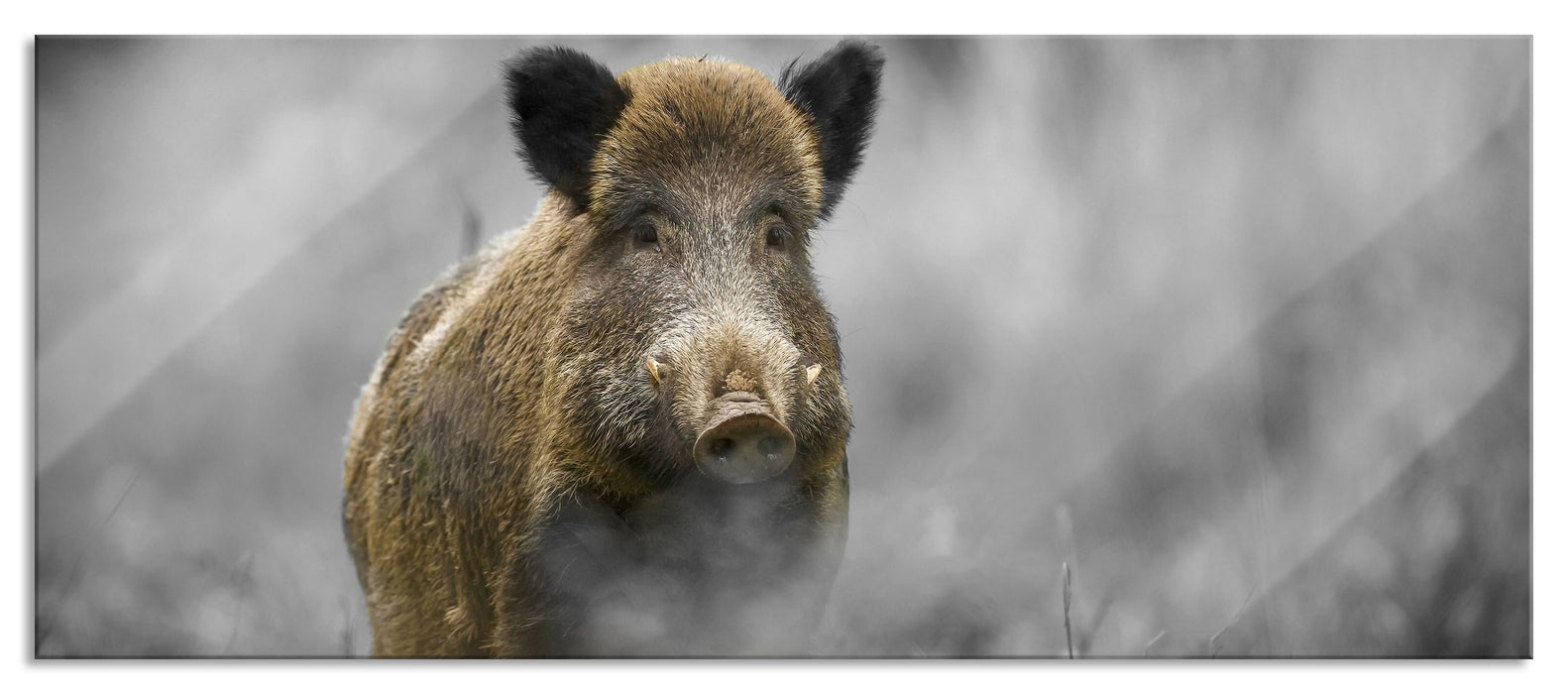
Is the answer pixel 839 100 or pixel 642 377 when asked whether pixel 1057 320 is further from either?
pixel 642 377

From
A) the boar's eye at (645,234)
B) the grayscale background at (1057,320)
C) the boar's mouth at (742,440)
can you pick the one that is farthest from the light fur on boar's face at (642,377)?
the grayscale background at (1057,320)

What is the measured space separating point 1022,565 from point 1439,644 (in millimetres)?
1160

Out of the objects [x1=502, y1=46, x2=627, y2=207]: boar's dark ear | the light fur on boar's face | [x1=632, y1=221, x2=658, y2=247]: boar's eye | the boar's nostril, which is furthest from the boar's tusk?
[x1=502, y1=46, x2=627, y2=207]: boar's dark ear

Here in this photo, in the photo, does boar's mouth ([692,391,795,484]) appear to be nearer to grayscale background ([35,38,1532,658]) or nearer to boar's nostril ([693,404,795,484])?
boar's nostril ([693,404,795,484])

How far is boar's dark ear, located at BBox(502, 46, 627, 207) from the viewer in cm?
308

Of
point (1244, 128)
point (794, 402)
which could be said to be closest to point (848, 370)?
point (794, 402)

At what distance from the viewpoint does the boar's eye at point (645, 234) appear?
9.91 feet

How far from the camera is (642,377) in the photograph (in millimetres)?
2865

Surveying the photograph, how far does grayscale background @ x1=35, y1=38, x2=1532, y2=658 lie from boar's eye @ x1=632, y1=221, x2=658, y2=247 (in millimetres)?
656

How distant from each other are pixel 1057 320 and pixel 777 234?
1.40 meters

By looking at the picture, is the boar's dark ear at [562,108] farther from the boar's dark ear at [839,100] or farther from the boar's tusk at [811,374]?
the boar's tusk at [811,374]

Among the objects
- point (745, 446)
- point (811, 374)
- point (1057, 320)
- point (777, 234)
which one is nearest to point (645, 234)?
point (777, 234)

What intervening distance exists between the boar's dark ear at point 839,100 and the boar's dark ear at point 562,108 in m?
0.44

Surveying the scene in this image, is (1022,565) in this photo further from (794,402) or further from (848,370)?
(794,402)
